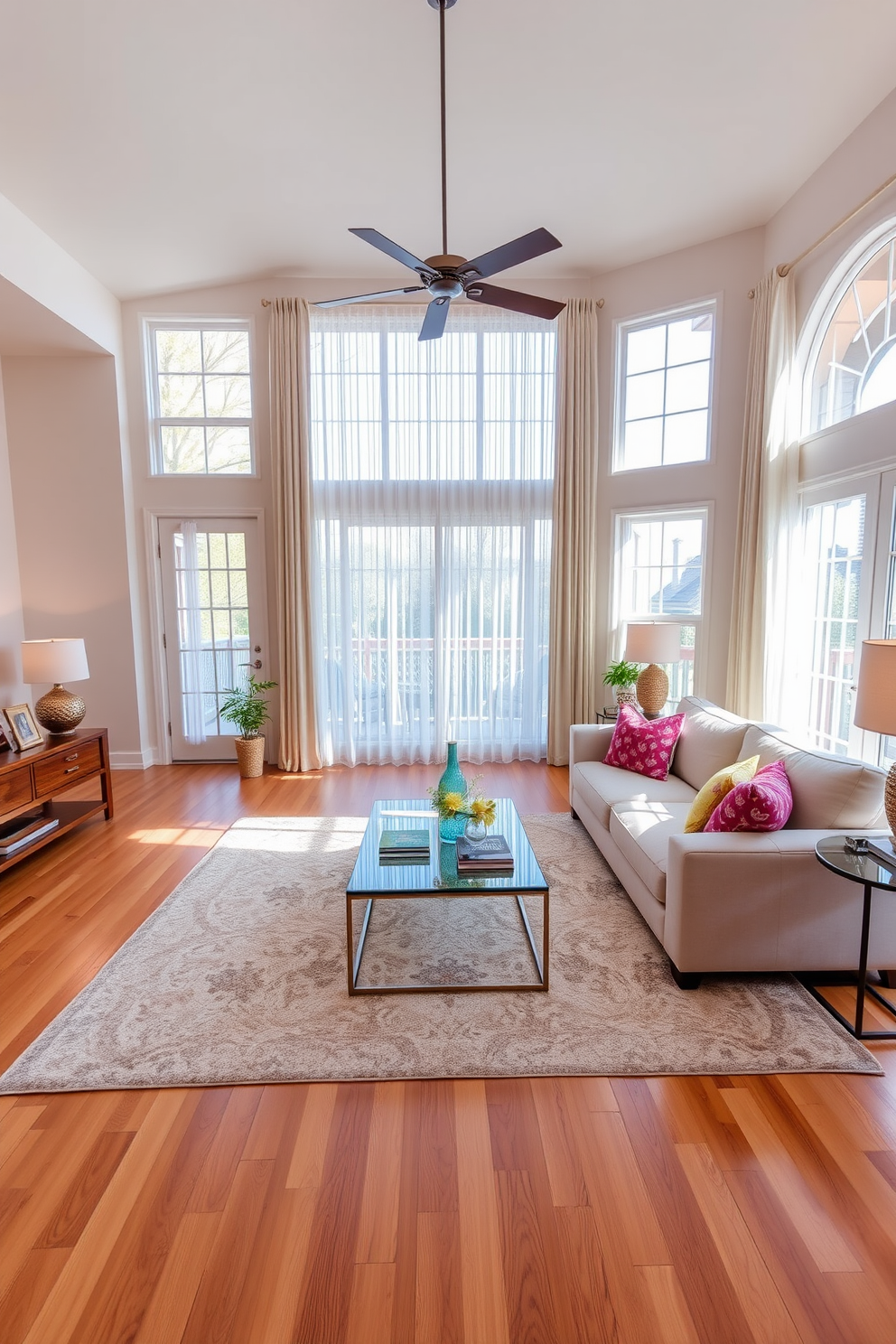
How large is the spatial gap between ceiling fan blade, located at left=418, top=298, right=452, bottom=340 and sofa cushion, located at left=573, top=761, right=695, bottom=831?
2.53 metres

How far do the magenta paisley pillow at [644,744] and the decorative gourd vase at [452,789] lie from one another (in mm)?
1337

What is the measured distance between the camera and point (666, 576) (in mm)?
5117

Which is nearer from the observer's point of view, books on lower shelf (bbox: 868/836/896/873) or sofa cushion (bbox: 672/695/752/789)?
books on lower shelf (bbox: 868/836/896/873)

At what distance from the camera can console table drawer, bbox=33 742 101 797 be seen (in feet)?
11.9

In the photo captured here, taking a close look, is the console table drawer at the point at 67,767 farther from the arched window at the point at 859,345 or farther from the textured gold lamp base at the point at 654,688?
the arched window at the point at 859,345

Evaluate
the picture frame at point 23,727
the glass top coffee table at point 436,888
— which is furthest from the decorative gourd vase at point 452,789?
→ the picture frame at point 23,727

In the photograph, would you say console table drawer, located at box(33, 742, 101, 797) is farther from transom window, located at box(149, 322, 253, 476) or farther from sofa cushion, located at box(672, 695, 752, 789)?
sofa cushion, located at box(672, 695, 752, 789)

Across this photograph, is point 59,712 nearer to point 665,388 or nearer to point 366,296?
point 366,296

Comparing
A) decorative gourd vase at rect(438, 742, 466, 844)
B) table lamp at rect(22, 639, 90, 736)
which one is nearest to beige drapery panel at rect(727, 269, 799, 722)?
decorative gourd vase at rect(438, 742, 466, 844)

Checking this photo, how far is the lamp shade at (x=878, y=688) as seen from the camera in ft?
6.69

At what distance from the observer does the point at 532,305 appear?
2.86 m

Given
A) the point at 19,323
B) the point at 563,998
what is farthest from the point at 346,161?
the point at 563,998

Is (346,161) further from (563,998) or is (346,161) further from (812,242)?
(563,998)

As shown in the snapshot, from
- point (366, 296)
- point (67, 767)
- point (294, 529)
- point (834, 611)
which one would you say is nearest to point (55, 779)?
point (67, 767)
